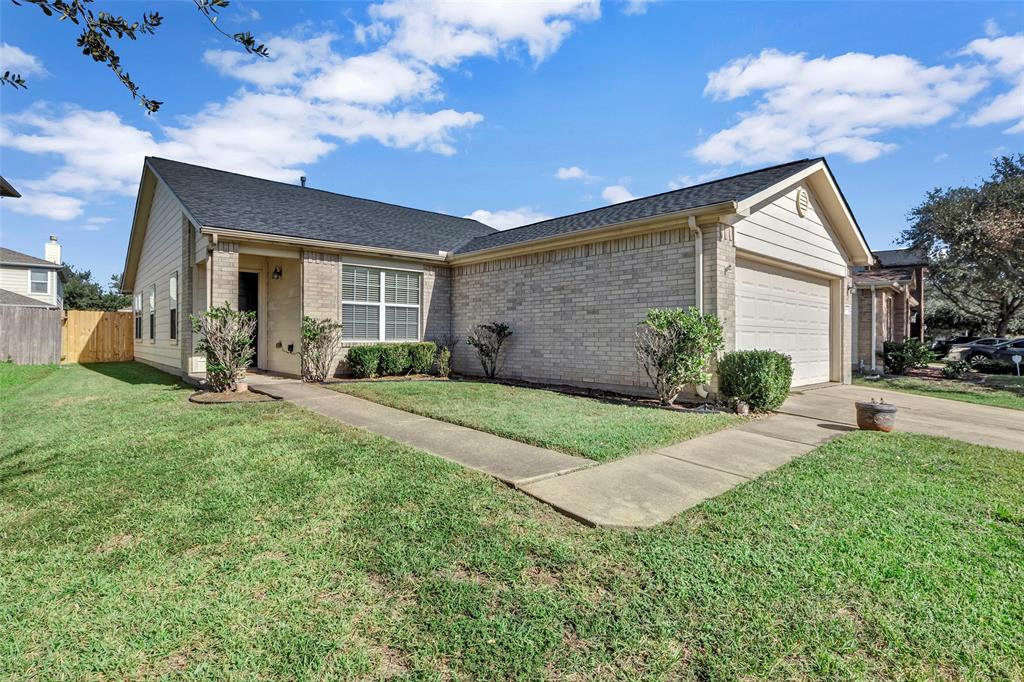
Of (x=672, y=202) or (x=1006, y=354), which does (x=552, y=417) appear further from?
(x=1006, y=354)

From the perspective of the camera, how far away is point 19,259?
23844 millimetres

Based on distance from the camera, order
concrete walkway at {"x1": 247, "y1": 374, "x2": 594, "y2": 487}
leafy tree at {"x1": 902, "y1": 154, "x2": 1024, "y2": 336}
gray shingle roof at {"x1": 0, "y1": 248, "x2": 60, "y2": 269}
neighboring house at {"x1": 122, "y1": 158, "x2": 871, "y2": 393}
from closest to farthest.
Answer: concrete walkway at {"x1": 247, "y1": 374, "x2": 594, "y2": 487} → neighboring house at {"x1": 122, "y1": 158, "x2": 871, "y2": 393} → leafy tree at {"x1": 902, "y1": 154, "x2": 1024, "y2": 336} → gray shingle roof at {"x1": 0, "y1": 248, "x2": 60, "y2": 269}

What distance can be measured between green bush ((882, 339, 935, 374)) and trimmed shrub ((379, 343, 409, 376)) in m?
15.5

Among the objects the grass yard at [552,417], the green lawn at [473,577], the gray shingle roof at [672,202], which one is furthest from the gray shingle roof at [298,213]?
the green lawn at [473,577]

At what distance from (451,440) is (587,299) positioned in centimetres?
533

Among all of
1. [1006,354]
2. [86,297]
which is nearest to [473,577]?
[1006,354]

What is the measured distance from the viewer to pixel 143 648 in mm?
1896

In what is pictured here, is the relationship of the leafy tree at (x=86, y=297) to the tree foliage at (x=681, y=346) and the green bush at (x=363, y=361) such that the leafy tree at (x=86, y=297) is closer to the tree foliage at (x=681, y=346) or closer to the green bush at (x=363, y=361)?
the green bush at (x=363, y=361)

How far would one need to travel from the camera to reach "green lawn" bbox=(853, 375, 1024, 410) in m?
9.53

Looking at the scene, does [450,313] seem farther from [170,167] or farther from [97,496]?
[97,496]

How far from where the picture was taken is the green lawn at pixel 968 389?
953 centimetres

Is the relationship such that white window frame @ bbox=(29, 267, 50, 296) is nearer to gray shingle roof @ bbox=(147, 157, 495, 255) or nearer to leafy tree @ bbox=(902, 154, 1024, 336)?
gray shingle roof @ bbox=(147, 157, 495, 255)

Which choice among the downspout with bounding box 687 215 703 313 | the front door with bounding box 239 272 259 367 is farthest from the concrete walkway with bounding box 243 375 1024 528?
the front door with bounding box 239 272 259 367

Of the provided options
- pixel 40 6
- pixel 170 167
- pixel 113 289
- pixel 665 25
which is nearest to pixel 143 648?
pixel 40 6
